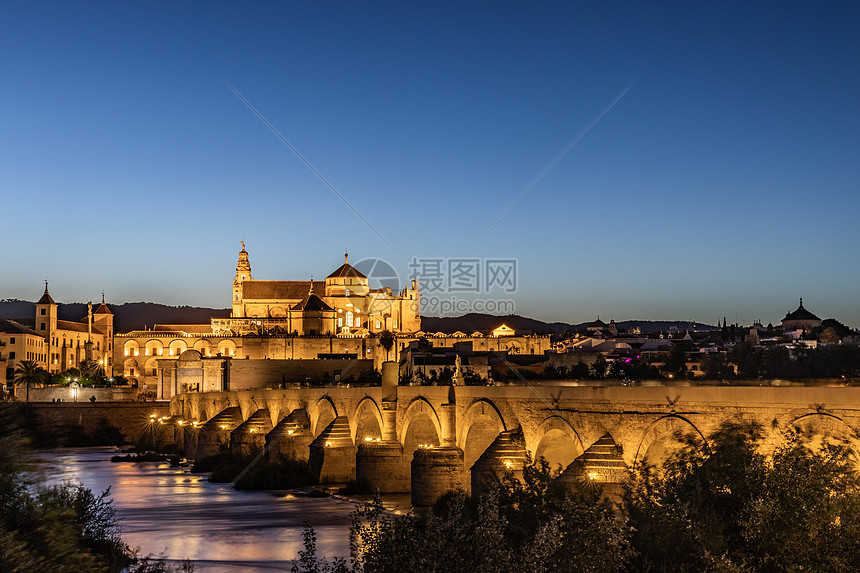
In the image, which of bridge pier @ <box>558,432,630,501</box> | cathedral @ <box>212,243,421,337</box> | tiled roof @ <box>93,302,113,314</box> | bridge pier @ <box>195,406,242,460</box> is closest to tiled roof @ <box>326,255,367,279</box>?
cathedral @ <box>212,243,421,337</box>

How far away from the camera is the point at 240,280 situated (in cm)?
10550

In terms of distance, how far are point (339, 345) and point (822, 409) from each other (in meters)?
76.0

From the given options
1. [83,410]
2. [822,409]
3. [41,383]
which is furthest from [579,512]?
[41,383]

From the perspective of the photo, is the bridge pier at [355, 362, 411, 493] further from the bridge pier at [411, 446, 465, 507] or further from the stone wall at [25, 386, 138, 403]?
the stone wall at [25, 386, 138, 403]

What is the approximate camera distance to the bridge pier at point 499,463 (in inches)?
825

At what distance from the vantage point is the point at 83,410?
63938 mm

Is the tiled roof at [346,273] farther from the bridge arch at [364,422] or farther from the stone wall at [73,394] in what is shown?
the bridge arch at [364,422]

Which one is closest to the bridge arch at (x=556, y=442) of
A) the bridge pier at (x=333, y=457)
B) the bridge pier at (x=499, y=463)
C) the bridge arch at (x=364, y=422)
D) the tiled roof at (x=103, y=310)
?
the bridge pier at (x=499, y=463)

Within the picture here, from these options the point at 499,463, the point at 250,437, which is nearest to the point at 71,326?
the point at 250,437

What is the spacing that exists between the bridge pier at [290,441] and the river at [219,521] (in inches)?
88.8

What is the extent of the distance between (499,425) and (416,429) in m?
6.01

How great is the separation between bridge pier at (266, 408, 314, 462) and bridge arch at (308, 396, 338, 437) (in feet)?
1.13

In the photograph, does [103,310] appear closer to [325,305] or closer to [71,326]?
[71,326]

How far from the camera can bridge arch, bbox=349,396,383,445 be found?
109ft
